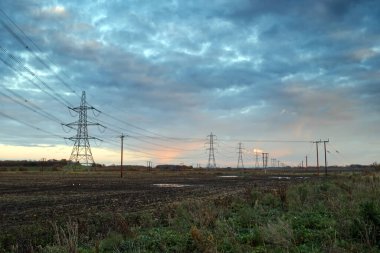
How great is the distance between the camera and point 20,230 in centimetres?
1507

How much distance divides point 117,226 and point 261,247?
6.14 metres

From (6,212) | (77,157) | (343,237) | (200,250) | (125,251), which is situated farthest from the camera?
(77,157)

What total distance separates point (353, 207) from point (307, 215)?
163cm

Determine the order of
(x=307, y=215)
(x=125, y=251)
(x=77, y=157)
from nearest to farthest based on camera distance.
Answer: (x=125, y=251)
(x=307, y=215)
(x=77, y=157)

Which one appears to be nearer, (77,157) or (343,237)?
(343,237)

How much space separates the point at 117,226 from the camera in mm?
15242

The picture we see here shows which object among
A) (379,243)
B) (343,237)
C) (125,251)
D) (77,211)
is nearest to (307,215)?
(343,237)

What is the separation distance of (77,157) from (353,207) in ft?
267

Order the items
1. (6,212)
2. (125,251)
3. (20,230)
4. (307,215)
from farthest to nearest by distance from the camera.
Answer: (6,212), (307,215), (20,230), (125,251)

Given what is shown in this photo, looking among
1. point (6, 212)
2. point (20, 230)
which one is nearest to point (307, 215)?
point (20, 230)

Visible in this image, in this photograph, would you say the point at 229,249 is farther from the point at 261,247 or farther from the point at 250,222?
the point at 250,222

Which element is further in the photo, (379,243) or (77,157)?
(77,157)

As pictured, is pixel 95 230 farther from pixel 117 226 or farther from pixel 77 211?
pixel 77 211

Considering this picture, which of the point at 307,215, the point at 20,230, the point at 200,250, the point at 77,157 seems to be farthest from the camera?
the point at 77,157
